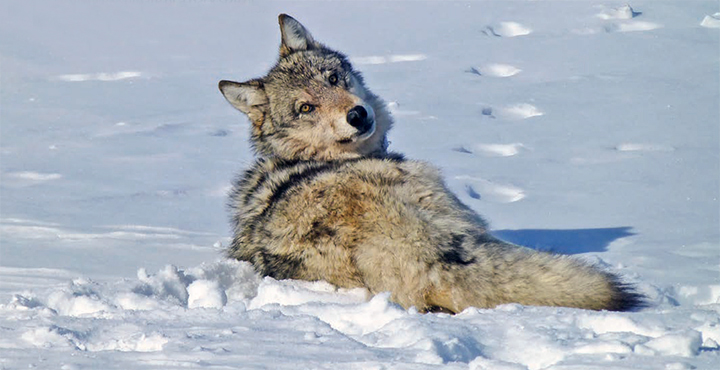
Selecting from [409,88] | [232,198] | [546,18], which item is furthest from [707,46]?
[232,198]

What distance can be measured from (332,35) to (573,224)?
7387mm

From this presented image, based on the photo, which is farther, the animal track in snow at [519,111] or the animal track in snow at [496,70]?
the animal track in snow at [496,70]

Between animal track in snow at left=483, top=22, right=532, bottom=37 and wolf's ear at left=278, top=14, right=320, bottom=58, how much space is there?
724 centimetres

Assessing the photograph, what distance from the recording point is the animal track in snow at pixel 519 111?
369 inches

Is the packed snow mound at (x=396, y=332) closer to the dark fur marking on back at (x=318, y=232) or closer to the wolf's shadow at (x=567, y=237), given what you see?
the dark fur marking on back at (x=318, y=232)

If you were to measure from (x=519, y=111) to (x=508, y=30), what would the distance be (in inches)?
145

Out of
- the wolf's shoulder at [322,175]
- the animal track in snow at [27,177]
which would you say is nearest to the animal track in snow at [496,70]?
the animal track in snow at [27,177]

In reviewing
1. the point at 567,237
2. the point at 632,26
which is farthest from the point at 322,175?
the point at 632,26

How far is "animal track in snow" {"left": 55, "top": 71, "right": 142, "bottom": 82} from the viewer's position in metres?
11.6

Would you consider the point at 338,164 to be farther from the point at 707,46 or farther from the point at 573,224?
the point at 707,46

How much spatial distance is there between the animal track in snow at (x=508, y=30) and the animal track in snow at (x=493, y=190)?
571 centimetres

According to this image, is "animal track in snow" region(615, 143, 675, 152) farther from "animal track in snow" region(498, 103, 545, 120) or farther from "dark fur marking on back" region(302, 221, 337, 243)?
"dark fur marking on back" region(302, 221, 337, 243)

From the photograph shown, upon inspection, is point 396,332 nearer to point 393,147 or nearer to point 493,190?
point 493,190

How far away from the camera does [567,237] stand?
6117 mm
